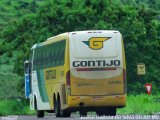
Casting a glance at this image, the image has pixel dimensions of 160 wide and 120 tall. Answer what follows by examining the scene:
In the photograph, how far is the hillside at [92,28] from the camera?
2215 inches

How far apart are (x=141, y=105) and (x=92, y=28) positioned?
19.4 metres

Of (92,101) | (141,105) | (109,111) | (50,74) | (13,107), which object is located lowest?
(13,107)

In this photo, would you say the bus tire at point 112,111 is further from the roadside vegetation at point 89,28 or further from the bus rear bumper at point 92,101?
the roadside vegetation at point 89,28

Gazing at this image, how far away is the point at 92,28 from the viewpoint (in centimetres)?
5603

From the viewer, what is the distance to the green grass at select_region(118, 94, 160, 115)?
3509cm

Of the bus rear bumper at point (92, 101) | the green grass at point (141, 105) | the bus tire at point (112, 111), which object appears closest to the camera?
the bus rear bumper at point (92, 101)

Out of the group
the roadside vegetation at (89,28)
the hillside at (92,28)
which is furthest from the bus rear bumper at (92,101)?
the hillside at (92,28)

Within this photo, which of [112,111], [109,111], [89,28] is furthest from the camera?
[89,28]

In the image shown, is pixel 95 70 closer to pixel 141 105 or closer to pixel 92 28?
pixel 141 105

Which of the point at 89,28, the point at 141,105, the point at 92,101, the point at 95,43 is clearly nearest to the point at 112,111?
the point at 92,101

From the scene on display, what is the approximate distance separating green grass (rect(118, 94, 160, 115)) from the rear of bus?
394cm

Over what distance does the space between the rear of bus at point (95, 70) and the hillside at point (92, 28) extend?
83.3ft

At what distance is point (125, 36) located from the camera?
2254 inches

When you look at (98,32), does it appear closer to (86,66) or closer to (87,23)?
(86,66)
